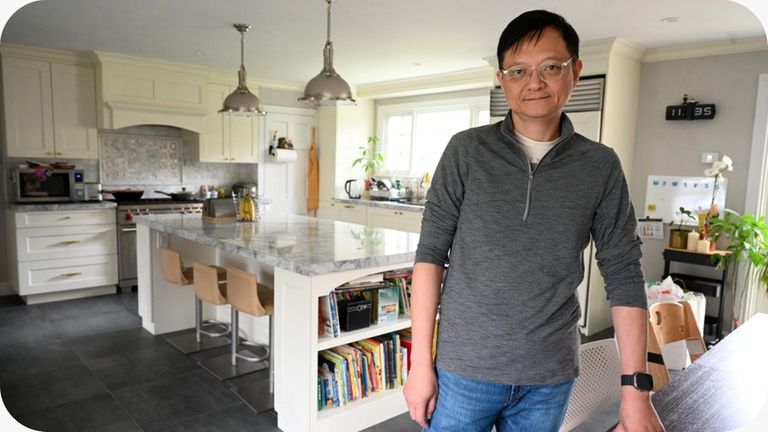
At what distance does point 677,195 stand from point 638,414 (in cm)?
357

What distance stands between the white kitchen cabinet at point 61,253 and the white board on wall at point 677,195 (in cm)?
487

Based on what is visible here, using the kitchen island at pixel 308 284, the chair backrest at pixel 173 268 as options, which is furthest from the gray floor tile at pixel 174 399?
the chair backrest at pixel 173 268

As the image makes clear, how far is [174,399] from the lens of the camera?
9.02 feet

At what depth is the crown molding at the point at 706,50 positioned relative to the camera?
3.60m

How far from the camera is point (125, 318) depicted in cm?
416

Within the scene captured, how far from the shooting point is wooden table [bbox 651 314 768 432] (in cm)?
115

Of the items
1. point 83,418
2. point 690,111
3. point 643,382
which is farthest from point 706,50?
point 83,418

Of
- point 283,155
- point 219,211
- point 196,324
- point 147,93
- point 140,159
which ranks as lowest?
point 196,324

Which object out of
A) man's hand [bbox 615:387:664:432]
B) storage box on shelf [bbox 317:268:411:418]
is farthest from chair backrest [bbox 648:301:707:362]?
storage box on shelf [bbox 317:268:411:418]

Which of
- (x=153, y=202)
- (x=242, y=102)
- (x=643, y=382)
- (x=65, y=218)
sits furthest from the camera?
(x=153, y=202)

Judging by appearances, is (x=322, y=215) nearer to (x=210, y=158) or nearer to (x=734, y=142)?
(x=210, y=158)

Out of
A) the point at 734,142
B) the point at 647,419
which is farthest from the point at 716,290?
the point at 647,419

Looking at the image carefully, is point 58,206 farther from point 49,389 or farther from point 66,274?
point 49,389

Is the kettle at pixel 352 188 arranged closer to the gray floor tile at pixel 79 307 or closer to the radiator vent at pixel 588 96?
the gray floor tile at pixel 79 307
